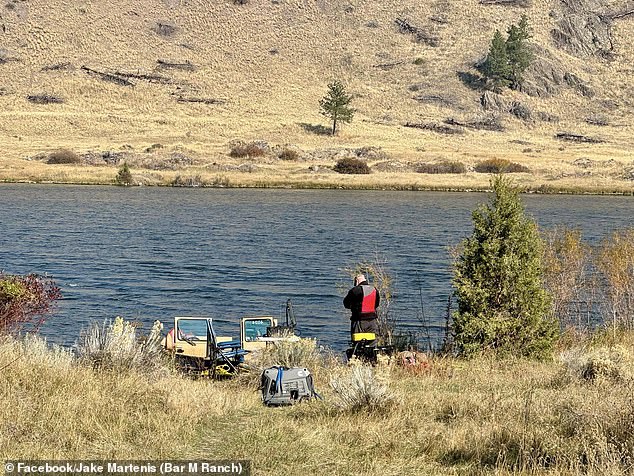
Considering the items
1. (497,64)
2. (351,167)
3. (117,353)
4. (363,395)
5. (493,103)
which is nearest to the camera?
(363,395)

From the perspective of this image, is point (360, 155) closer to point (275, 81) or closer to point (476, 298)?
point (275, 81)

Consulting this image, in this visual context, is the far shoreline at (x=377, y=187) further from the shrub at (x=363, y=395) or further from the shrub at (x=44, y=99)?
the shrub at (x=363, y=395)

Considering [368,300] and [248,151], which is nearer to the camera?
[368,300]

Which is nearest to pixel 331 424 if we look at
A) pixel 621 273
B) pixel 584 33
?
pixel 621 273

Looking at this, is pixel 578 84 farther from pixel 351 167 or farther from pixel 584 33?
pixel 351 167

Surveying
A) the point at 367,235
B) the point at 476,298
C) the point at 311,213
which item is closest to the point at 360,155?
the point at 311,213

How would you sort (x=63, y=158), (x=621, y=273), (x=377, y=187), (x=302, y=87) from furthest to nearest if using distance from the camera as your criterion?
1. (x=302, y=87)
2. (x=63, y=158)
3. (x=377, y=187)
4. (x=621, y=273)

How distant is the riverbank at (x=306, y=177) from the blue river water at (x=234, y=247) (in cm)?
597

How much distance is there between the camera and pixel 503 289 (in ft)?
53.6

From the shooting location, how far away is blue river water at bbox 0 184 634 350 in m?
26.4

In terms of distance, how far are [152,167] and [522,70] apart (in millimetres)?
64597

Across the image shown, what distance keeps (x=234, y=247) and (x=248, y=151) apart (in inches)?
1831

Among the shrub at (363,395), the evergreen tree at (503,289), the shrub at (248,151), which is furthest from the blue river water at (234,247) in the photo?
the shrub at (248,151)

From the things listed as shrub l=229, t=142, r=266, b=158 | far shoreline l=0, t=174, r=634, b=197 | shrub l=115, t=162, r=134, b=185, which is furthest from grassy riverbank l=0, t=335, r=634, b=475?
shrub l=229, t=142, r=266, b=158
